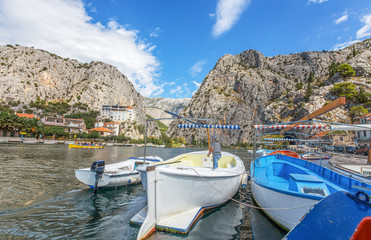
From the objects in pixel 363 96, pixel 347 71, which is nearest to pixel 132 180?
pixel 363 96

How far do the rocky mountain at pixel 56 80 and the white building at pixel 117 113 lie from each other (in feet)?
14.5

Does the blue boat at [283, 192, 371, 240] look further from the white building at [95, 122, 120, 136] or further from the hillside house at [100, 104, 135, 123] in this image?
the hillside house at [100, 104, 135, 123]

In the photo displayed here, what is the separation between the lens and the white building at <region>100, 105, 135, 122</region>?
12862 centimetres

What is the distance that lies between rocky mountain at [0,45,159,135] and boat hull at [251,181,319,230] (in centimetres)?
13591

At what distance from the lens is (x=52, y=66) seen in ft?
407

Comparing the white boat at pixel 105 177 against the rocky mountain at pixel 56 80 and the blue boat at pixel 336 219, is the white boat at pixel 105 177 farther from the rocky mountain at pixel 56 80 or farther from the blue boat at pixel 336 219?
the rocky mountain at pixel 56 80

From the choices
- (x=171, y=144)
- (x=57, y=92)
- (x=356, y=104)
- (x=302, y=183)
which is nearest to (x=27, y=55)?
(x=57, y=92)

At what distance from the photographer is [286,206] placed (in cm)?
536

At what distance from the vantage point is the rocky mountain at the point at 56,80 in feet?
353

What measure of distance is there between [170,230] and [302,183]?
4.47 m

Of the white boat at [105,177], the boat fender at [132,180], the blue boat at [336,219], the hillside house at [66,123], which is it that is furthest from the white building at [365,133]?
the hillside house at [66,123]

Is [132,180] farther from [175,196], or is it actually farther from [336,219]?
[336,219]

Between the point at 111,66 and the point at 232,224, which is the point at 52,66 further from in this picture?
the point at 232,224

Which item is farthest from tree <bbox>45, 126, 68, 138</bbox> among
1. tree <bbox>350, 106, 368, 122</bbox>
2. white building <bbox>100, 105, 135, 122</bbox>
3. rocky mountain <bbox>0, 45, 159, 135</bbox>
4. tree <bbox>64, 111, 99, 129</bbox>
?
tree <bbox>350, 106, 368, 122</bbox>
